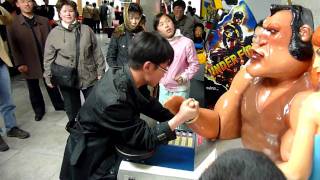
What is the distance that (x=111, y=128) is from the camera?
56.2 inches

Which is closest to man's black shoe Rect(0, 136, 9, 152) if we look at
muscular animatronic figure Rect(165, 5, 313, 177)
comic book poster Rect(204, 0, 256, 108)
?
comic book poster Rect(204, 0, 256, 108)

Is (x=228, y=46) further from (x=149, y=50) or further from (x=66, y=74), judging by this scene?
(x=149, y=50)

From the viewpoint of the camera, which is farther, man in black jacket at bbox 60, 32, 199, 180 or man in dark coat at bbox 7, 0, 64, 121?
man in dark coat at bbox 7, 0, 64, 121

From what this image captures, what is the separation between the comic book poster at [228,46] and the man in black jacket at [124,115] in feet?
6.37

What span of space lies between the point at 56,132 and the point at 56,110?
2.22 ft

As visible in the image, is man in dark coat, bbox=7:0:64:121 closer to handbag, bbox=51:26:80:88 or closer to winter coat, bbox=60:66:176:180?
handbag, bbox=51:26:80:88

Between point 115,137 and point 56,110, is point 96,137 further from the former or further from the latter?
point 56,110

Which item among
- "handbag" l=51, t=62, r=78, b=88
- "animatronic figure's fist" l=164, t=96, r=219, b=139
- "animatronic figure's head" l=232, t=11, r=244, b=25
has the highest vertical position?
"animatronic figure's head" l=232, t=11, r=244, b=25

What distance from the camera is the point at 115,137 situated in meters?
1.52

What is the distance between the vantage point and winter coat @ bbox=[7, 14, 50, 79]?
10.9ft

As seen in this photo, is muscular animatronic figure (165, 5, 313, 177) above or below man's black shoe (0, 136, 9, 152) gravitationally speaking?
above

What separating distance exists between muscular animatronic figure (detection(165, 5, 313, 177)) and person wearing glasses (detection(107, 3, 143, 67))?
1702 millimetres

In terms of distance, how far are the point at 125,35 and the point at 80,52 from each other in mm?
423

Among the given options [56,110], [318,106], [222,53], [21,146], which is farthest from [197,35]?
[318,106]
